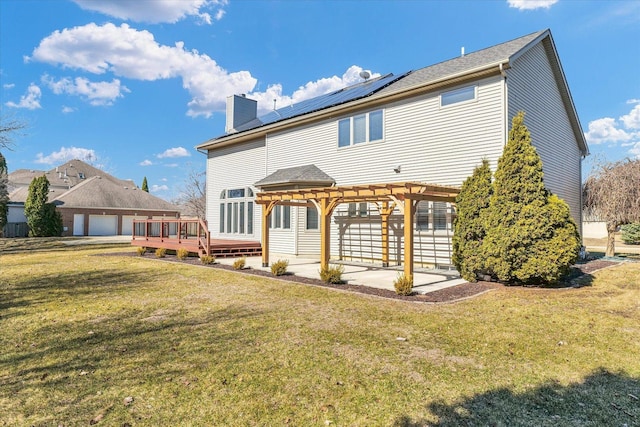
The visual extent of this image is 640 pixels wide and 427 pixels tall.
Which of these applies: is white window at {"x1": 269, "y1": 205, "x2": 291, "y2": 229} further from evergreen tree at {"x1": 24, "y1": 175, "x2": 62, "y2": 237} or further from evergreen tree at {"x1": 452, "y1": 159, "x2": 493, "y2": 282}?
evergreen tree at {"x1": 24, "y1": 175, "x2": 62, "y2": 237}

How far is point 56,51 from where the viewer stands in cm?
2330

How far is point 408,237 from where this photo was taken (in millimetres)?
8109

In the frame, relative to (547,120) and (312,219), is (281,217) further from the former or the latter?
(547,120)

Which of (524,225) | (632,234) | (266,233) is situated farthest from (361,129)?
(632,234)

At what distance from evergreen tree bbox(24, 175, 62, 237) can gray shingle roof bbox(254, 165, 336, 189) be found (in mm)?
25522

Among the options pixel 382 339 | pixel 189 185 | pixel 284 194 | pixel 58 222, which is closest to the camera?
pixel 382 339

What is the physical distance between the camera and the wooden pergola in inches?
321

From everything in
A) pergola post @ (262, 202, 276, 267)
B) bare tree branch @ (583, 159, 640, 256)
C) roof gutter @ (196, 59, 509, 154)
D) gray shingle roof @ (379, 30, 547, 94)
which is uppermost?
gray shingle roof @ (379, 30, 547, 94)

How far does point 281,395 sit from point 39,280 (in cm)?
933

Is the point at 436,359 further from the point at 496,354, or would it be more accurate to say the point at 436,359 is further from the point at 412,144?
the point at 412,144

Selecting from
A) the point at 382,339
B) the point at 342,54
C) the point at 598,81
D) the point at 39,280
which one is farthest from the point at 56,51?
the point at 598,81

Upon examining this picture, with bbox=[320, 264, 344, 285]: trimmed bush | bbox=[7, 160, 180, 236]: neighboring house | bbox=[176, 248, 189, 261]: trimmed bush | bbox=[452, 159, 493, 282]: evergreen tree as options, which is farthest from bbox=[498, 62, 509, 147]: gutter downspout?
bbox=[7, 160, 180, 236]: neighboring house

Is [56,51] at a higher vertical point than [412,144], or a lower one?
higher

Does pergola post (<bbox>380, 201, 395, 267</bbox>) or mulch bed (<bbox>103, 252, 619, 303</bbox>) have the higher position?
pergola post (<bbox>380, 201, 395, 267</bbox>)
